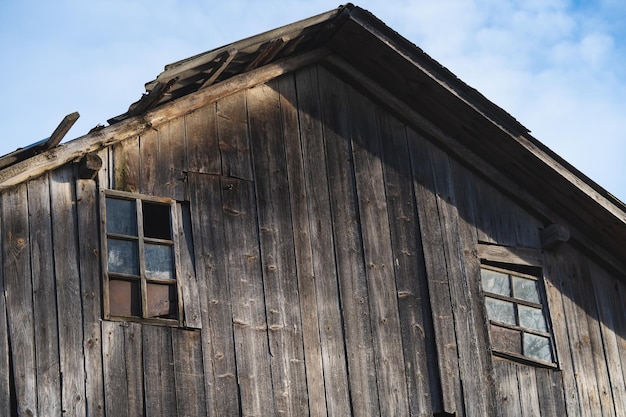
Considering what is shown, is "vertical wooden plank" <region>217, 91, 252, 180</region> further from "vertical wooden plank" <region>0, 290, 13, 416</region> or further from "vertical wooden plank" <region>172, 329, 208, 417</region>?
"vertical wooden plank" <region>0, 290, 13, 416</region>

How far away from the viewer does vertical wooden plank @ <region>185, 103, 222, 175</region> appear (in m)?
11.4

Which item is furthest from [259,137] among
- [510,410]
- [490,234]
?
[510,410]

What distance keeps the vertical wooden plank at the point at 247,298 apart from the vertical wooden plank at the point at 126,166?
85 centimetres

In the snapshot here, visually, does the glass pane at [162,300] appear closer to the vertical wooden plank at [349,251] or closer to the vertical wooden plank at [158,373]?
the vertical wooden plank at [158,373]

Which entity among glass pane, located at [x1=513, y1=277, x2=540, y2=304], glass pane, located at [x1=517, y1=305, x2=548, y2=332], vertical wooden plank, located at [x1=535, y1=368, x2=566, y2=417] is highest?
glass pane, located at [x1=513, y1=277, x2=540, y2=304]

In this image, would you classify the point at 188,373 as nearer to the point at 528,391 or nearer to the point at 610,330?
the point at 528,391

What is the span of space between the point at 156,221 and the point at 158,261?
426 mm

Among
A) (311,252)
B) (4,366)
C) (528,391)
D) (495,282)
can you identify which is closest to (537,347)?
(528,391)

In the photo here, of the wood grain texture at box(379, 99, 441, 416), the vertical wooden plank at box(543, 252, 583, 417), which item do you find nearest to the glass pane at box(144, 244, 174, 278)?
the wood grain texture at box(379, 99, 441, 416)

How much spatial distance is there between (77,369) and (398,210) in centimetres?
382

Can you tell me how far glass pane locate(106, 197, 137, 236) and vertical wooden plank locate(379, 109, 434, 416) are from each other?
2702 mm

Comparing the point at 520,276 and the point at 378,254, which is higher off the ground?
the point at 378,254

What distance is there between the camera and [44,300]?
33.2 feet

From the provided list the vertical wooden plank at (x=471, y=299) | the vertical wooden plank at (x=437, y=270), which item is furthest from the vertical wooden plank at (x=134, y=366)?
the vertical wooden plank at (x=471, y=299)
